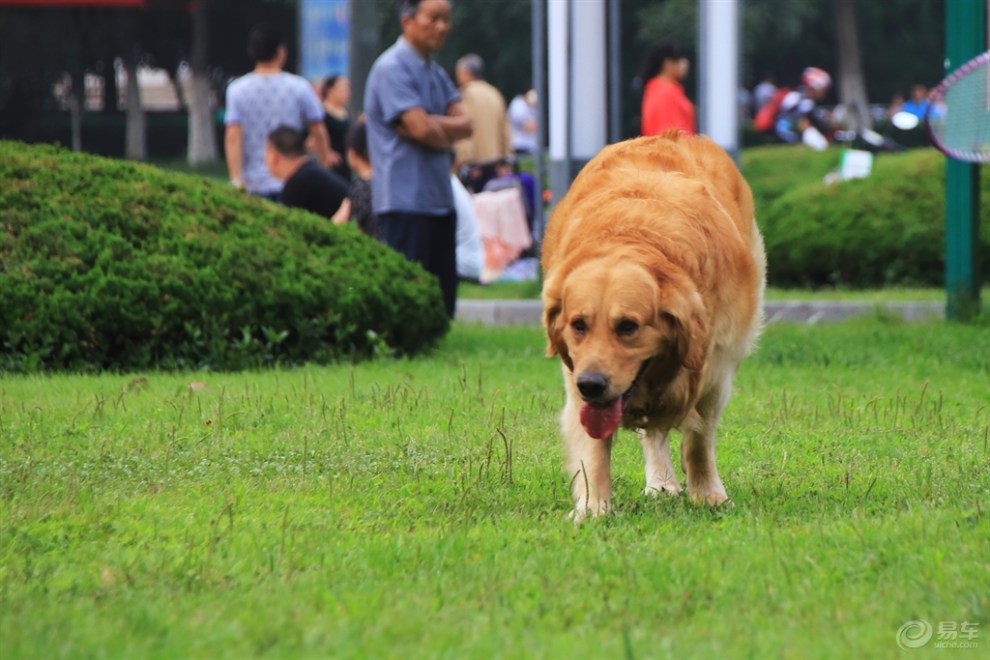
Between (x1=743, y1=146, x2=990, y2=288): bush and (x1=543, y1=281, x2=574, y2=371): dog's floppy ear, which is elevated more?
(x1=543, y1=281, x2=574, y2=371): dog's floppy ear

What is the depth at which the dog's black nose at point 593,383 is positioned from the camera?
5109 millimetres

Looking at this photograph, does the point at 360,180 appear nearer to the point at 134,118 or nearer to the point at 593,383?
the point at 593,383

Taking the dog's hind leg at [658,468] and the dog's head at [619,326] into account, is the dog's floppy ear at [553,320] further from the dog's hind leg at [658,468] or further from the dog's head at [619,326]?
the dog's hind leg at [658,468]

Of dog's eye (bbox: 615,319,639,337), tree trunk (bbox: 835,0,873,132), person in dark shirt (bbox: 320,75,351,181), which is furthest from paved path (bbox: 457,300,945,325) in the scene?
tree trunk (bbox: 835,0,873,132)

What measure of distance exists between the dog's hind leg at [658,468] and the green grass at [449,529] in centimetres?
13

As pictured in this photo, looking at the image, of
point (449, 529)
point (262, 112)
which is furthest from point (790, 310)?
point (449, 529)

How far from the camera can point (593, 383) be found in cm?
511

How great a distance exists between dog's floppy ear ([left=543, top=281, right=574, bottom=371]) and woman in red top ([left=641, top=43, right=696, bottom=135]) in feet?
29.4

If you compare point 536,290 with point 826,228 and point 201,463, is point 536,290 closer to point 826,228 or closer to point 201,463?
point 826,228

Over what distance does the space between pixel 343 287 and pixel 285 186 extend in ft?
8.62

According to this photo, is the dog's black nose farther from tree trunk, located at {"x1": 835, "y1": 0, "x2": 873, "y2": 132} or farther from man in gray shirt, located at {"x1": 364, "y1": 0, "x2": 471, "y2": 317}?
tree trunk, located at {"x1": 835, "y1": 0, "x2": 873, "y2": 132}

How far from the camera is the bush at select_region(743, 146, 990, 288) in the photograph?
15.8m

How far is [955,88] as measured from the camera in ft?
34.1

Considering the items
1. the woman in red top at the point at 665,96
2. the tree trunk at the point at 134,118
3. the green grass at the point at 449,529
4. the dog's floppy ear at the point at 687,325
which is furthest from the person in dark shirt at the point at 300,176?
the tree trunk at the point at 134,118
